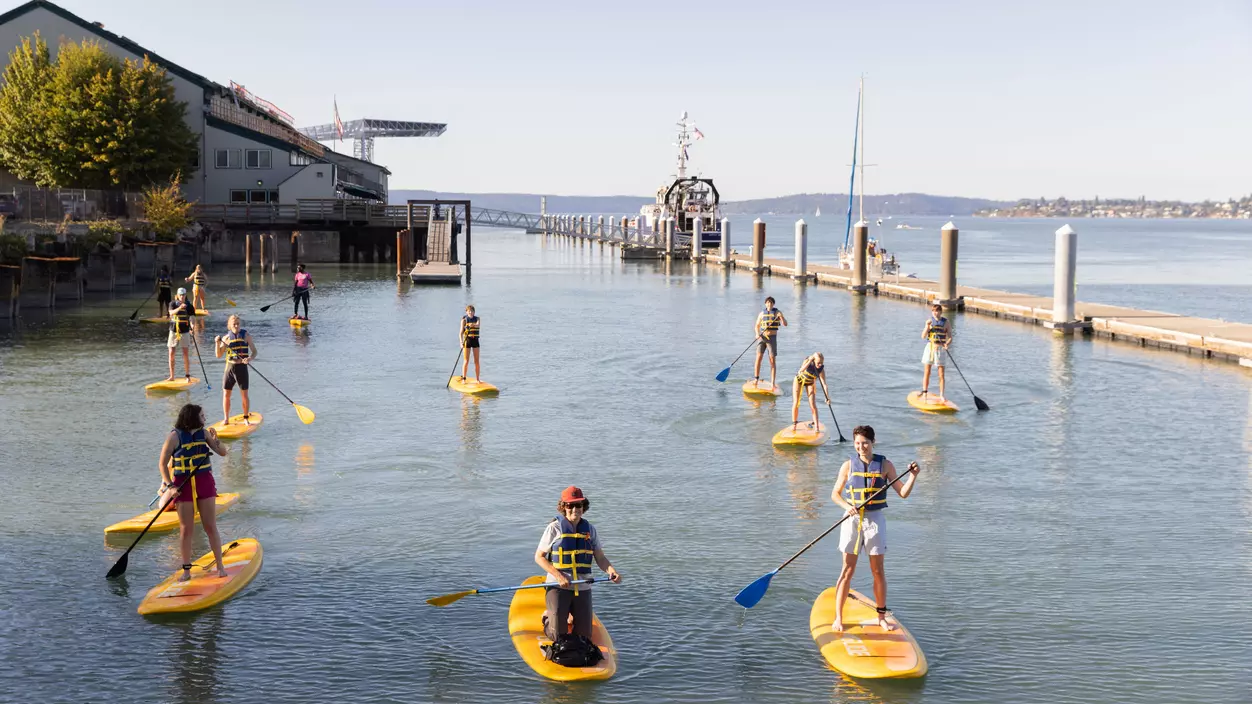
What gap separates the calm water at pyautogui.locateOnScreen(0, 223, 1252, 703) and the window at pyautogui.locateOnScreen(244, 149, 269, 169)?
50.1 metres

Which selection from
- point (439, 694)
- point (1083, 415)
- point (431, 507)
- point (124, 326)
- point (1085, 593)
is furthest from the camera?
point (124, 326)

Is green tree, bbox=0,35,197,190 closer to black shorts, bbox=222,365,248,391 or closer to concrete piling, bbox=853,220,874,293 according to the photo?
concrete piling, bbox=853,220,874,293

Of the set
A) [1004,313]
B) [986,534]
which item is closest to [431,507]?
[986,534]

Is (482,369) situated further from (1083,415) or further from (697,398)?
(1083,415)

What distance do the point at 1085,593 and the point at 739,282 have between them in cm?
5431

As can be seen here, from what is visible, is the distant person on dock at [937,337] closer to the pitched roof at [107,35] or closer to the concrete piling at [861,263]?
the concrete piling at [861,263]

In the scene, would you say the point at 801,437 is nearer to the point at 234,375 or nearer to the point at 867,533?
the point at 867,533

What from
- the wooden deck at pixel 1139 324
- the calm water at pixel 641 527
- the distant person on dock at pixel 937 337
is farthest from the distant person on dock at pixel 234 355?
the wooden deck at pixel 1139 324

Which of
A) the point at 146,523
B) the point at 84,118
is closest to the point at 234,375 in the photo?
the point at 146,523

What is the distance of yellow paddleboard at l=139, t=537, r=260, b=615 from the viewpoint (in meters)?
12.9

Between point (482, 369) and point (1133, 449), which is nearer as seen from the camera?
point (1133, 449)

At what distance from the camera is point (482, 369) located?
3183 cm

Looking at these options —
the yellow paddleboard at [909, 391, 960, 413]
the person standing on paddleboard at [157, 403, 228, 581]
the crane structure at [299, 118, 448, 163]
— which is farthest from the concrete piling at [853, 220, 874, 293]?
the crane structure at [299, 118, 448, 163]

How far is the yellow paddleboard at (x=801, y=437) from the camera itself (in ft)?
70.8
